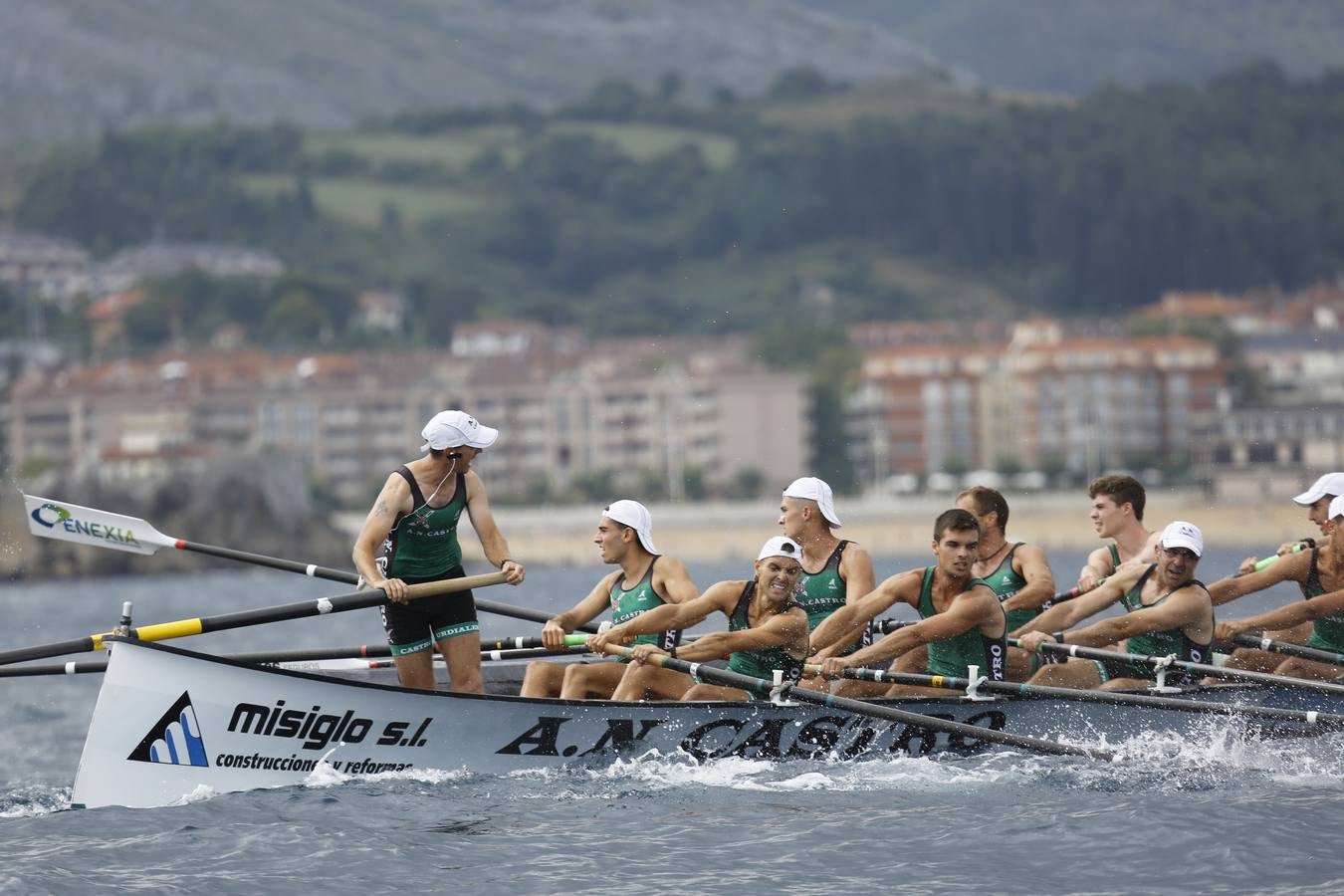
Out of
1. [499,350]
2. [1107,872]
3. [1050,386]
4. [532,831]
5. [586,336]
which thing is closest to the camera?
[1107,872]

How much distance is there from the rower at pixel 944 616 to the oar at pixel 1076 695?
15cm

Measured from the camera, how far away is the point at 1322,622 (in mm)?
14102

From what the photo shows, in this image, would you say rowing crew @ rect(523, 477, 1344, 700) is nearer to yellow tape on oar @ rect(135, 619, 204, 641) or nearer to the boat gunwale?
the boat gunwale

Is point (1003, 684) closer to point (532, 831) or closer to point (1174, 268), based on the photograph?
point (532, 831)

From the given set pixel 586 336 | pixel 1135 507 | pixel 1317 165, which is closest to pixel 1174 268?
pixel 1317 165

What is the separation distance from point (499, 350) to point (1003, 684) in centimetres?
13314

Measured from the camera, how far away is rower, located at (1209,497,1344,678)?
1377 cm

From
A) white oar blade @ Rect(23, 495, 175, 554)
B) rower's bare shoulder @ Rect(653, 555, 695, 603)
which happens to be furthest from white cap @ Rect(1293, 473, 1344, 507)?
white oar blade @ Rect(23, 495, 175, 554)

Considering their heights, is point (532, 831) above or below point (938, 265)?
below

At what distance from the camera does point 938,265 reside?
566 feet

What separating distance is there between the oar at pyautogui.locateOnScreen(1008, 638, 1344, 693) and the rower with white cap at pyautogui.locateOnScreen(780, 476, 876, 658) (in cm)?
104

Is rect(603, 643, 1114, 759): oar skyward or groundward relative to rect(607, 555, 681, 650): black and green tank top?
groundward

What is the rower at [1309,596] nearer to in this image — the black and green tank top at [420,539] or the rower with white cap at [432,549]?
the rower with white cap at [432,549]

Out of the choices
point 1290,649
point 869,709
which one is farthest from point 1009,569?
point 869,709
